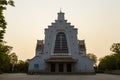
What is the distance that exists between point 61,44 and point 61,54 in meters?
2.75

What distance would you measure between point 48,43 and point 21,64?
30.1 meters

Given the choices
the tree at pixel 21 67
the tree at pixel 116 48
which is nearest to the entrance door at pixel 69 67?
the tree at pixel 116 48

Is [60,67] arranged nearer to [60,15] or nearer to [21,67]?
[60,15]

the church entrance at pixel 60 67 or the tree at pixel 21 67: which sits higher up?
Result: the tree at pixel 21 67

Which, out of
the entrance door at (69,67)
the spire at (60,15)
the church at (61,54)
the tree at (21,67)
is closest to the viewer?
the church at (61,54)

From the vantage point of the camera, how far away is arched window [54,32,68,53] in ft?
192

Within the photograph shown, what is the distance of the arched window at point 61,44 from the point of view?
58.4 metres

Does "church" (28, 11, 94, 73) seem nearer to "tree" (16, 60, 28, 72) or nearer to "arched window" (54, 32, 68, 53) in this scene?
"arched window" (54, 32, 68, 53)

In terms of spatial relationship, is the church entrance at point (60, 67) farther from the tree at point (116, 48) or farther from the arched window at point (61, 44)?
the tree at point (116, 48)

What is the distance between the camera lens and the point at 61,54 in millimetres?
57531

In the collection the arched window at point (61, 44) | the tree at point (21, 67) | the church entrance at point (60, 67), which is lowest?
the church entrance at point (60, 67)

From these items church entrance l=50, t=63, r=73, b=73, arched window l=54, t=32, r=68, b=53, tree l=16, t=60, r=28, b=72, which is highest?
arched window l=54, t=32, r=68, b=53

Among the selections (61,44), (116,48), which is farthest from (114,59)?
(61,44)

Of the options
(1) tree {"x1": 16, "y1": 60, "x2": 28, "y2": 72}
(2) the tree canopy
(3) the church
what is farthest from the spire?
(1) tree {"x1": 16, "y1": 60, "x2": 28, "y2": 72}
